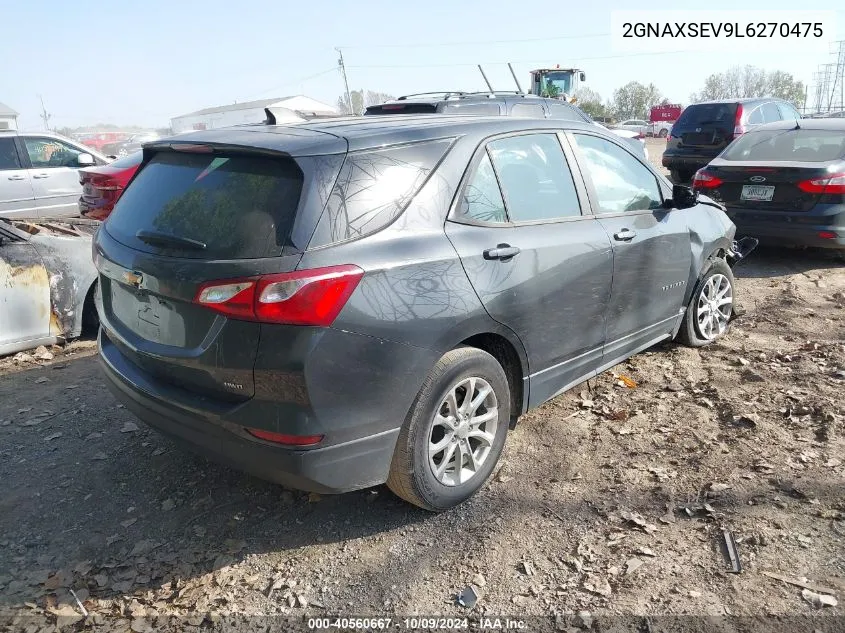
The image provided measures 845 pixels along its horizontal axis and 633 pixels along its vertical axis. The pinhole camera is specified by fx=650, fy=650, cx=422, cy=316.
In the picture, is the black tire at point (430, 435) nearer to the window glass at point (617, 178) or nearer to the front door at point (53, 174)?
the window glass at point (617, 178)

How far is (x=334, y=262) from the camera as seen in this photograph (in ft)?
8.11

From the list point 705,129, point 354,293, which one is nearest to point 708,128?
point 705,129

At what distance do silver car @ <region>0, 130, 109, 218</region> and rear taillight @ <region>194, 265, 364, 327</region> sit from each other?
374 inches

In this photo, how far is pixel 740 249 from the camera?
6055mm

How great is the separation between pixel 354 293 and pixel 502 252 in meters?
0.87

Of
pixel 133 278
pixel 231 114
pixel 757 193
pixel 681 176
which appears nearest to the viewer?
pixel 133 278

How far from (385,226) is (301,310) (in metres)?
0.54

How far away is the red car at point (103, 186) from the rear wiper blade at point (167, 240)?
5.53 m

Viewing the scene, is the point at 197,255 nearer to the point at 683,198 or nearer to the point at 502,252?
the point at 502,252

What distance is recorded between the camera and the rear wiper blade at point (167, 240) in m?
2.62

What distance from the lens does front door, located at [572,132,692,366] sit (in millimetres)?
3818

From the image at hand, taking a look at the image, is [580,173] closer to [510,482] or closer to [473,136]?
[473,136]

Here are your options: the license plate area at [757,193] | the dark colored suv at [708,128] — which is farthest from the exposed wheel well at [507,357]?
the dark colored suv at [708,128]

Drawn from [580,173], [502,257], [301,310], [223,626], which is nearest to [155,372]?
[301,310]
